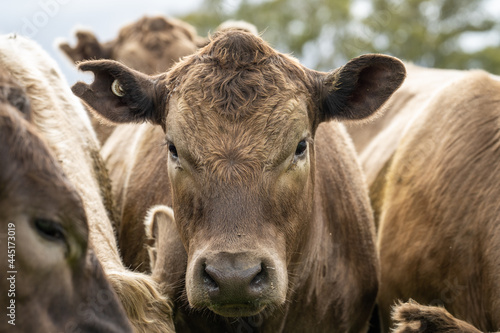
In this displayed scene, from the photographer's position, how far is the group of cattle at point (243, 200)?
10.5ft

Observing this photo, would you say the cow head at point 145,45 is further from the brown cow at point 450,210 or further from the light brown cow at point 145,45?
the brown cow at point 450,210

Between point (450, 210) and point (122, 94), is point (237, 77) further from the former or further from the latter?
point (450, 210)

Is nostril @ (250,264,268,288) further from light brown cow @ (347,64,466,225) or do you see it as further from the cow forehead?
light brown cow @ (347,64,466,225)

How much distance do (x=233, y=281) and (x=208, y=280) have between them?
20 centimetres

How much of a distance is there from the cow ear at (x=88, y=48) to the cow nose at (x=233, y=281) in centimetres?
803

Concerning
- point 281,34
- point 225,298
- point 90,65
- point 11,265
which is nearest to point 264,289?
point 225,298

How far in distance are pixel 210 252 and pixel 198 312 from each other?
1210mm

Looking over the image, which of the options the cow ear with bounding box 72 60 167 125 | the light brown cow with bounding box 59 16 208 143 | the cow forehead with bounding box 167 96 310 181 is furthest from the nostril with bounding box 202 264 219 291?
the light brown cow with bounding box 59 16 208 143

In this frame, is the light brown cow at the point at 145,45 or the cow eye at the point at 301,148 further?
the light brown cow at the point at 145,45

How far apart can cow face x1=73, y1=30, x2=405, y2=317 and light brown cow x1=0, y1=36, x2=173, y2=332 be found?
0.95 feet

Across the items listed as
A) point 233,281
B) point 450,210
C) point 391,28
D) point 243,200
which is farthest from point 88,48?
point 391,28

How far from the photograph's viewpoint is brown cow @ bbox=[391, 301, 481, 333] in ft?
13.1

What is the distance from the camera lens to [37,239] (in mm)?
3010

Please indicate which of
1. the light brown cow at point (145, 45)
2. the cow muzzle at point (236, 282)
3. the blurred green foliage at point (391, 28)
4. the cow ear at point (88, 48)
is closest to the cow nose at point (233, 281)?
the cow muzzle at point (236, 282)
